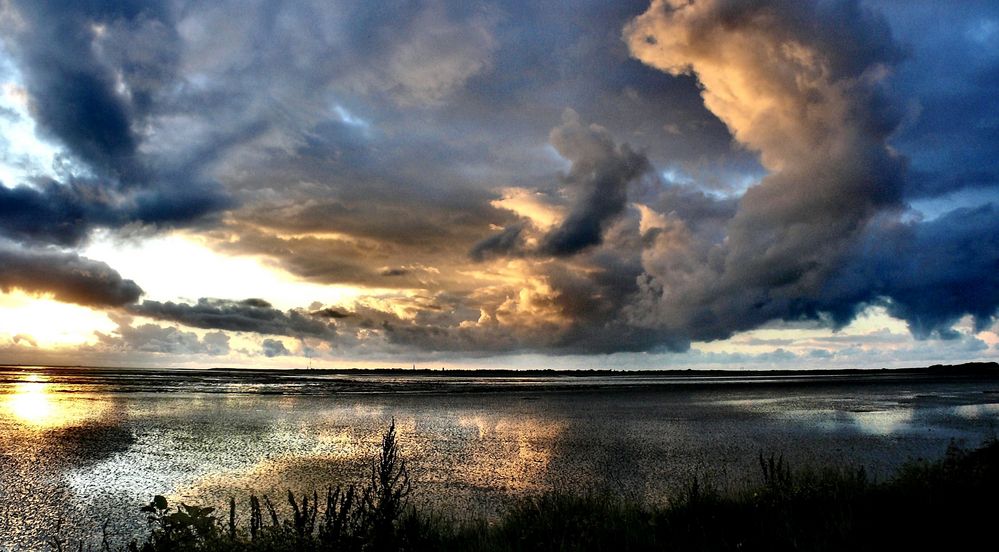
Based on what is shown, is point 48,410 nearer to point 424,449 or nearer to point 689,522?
point 424,449

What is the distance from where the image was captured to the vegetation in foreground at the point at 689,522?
719 centimetres

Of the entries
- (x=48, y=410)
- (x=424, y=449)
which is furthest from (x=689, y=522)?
(x=48, y=410)

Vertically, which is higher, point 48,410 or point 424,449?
point 424,449

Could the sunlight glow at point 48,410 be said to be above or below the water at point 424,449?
below

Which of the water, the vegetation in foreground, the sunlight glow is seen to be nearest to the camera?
the vegetation in foreground

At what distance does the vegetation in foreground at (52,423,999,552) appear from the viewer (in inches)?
283

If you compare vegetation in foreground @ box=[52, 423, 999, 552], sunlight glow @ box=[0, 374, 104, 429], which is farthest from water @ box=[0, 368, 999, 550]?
vegetation in foreground @ box=[52, 423, 999, 552]

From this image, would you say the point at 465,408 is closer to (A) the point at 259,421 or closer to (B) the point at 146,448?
(A) the point at 259,421

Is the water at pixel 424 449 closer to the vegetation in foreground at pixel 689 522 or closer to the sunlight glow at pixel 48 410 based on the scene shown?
the sunlight glow at pixel 48 410

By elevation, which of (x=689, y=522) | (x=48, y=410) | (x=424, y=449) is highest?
(x=689, y=522)

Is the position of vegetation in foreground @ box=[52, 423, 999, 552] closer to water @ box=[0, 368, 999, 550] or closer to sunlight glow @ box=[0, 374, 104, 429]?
water @ box=[0, 368, 999, 550]

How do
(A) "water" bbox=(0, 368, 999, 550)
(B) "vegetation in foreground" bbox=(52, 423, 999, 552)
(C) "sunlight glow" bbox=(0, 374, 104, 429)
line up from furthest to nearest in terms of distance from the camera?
1. (C) "sunlight glow" bbox=(0, 374, 104, 429)
2. (A) "water" bbox=(0, 368, 999, 550)
3. (B) "vegetation in foreground" bbox=(52, 423, 999, 552)

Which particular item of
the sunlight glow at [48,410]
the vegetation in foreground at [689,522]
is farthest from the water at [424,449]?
the vegetation in foreground at [689,522]

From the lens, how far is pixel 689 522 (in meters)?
9.52
